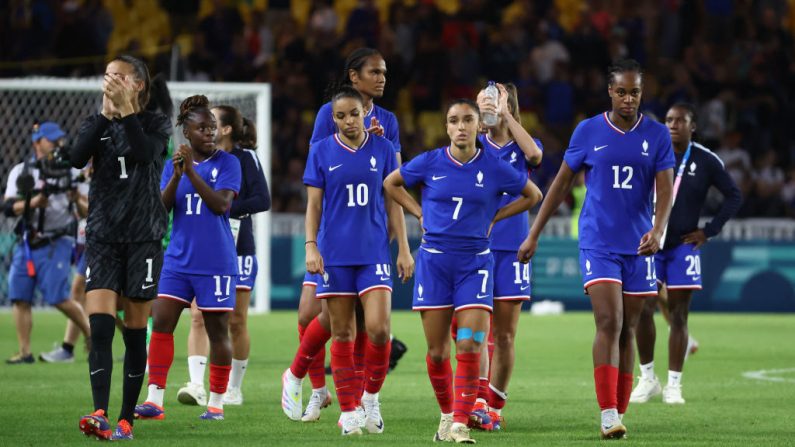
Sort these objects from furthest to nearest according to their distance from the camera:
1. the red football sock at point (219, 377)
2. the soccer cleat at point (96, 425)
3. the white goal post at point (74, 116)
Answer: the white goal post at point (74, 116) < the red football sock at point (219, 377) < the soccer cleat at point (96, 425)

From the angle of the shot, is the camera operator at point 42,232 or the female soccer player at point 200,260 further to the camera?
the camera operator at point 42,232

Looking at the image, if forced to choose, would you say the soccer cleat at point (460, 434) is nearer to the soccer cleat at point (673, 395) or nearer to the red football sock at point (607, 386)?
the red football sock at point (607, 386)

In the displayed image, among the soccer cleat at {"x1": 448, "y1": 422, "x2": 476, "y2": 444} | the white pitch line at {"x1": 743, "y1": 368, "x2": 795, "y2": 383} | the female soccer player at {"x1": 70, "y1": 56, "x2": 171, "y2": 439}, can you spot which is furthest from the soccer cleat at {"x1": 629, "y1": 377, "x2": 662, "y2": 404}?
the female soccer player at {"x1": 70, "y1": 56, "x2": 171, "y2": 439}

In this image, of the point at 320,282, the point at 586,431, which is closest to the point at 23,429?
the point at 320,282

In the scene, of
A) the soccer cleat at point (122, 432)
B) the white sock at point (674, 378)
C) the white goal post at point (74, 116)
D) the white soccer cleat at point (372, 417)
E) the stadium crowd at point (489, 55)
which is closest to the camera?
the soccer cleat at point (122, 432)

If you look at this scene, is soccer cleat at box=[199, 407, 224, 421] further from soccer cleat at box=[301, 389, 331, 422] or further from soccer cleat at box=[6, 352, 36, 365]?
soccer cleat at box=[6, 352, 36, 365]

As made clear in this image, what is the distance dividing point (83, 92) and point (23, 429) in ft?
45.4

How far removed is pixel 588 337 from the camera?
58.3 feet

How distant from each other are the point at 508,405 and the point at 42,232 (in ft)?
19.6

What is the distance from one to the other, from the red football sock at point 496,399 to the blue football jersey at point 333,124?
170 centimetres

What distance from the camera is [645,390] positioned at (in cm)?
1118

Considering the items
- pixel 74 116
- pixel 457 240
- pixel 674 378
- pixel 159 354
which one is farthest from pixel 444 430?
pixel 74 116

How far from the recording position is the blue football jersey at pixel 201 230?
9523 mm

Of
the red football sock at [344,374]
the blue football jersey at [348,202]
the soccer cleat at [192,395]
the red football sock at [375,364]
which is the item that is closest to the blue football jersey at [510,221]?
the blue football jersey at [348,202]
